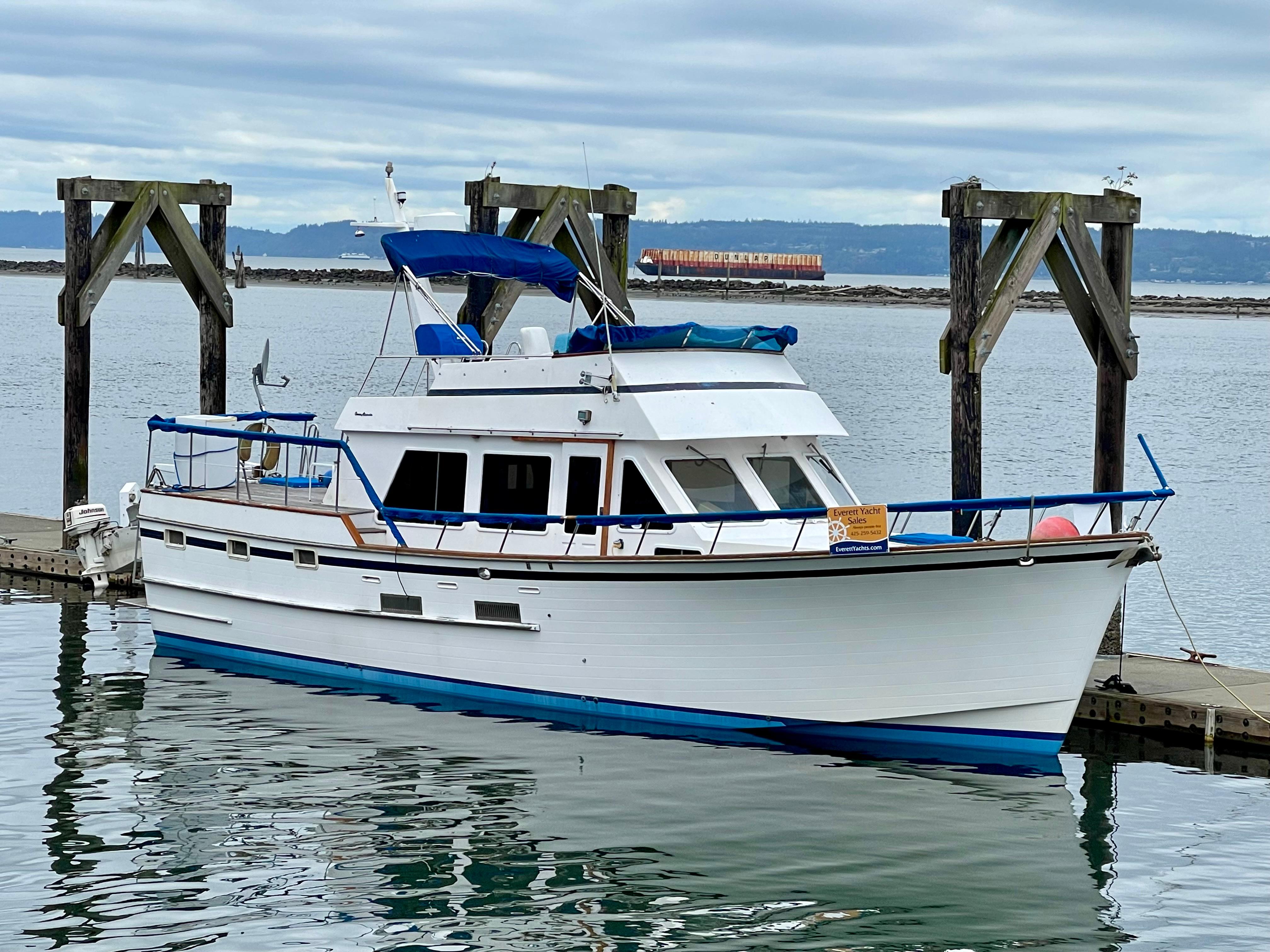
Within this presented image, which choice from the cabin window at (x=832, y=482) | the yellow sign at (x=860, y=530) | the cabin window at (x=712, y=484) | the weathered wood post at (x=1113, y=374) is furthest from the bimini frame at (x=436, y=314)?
the weathered wood post at (x=1113, y=374)

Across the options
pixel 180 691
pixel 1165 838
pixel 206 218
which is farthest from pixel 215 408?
pixel 1165 838

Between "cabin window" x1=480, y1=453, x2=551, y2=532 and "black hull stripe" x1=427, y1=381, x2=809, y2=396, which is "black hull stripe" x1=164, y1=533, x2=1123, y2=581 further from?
"black hull stripe" x1=427, y1=381, x2=809, y2=396

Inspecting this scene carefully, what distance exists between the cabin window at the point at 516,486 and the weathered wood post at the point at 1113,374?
5.33 m

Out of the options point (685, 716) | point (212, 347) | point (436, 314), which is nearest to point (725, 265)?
point (212, 347)

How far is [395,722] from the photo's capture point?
47.0ft

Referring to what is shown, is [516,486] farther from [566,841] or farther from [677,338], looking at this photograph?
[566,841]

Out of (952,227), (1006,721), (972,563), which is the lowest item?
(1006,721)

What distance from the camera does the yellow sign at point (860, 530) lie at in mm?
12219

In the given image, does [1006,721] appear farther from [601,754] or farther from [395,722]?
[395,722]

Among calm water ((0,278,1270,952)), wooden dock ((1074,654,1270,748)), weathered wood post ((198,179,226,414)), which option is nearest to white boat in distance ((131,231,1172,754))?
calm water ((0,278,1270,952))

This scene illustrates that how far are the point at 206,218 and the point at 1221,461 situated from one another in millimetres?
28437

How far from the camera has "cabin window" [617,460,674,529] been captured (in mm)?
13875

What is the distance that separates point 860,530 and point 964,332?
3413 millimetres

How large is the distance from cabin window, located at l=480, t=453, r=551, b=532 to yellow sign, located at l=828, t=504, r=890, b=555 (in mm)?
3065
